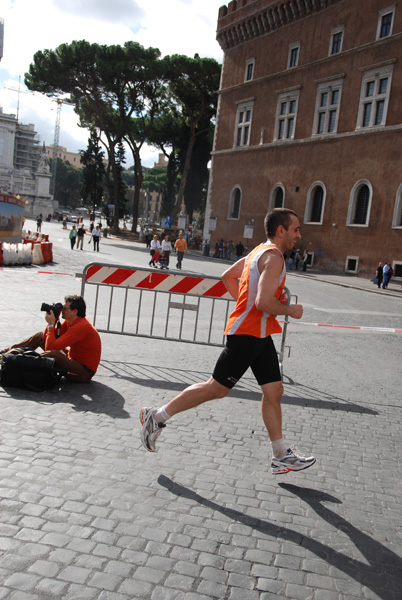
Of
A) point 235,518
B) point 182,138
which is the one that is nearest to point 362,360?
point 235,518

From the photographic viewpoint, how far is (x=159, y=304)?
12516 millimetres

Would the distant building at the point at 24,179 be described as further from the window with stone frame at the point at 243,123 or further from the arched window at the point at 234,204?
the window with stone frame at the point at 243,123

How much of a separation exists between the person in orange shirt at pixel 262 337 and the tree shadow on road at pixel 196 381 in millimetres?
1973

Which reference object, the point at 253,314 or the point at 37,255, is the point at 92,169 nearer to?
the point at 37,255

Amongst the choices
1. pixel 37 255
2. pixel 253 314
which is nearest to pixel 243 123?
pixel 37 255

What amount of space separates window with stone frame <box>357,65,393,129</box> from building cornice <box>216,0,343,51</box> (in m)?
6.27

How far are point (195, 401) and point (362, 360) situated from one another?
5.13 meters

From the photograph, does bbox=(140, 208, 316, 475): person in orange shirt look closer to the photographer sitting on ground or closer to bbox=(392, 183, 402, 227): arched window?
the photographer sitting on ground

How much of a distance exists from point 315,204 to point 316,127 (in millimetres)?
4759

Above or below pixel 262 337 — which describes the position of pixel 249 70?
above

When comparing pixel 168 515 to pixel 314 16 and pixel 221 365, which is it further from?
pixel 314 16

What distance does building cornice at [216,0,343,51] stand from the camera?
34.8 meters

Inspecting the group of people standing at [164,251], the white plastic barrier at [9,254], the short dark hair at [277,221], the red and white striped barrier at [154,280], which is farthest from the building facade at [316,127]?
the short dark hair at [277,221]

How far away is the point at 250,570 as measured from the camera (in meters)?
2.67
